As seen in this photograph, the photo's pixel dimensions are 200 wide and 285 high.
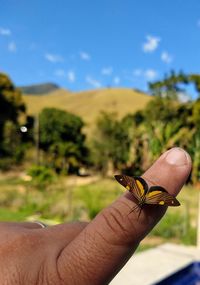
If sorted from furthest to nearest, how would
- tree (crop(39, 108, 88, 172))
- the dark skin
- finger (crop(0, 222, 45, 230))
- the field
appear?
tree (crop(39, 108, 88, 172)) → the field → finger (crop(0, 222, 45, 230)) → the dark skin

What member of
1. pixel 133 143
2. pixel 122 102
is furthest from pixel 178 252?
pixel 122 102

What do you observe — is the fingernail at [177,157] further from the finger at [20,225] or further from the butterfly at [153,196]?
the finger at [20,225]

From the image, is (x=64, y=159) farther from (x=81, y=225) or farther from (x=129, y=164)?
(x=81, y=225)

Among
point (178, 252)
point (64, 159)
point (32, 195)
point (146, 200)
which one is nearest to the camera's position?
point (146, 200)

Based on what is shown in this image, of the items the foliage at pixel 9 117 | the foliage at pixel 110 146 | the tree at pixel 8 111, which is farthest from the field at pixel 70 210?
the tree at pixel 8 111

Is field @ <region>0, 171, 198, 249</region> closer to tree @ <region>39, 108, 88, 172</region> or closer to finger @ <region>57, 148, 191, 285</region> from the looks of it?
finger @ <region>57, 148, 191, 285</region>

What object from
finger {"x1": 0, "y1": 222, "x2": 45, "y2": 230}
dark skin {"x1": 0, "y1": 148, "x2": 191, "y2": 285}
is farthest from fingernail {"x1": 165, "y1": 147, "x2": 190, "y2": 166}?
finger {"x1": 0, "y1": 222, "x2": 45, "y2": 230}

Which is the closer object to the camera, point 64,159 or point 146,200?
point 146,200
